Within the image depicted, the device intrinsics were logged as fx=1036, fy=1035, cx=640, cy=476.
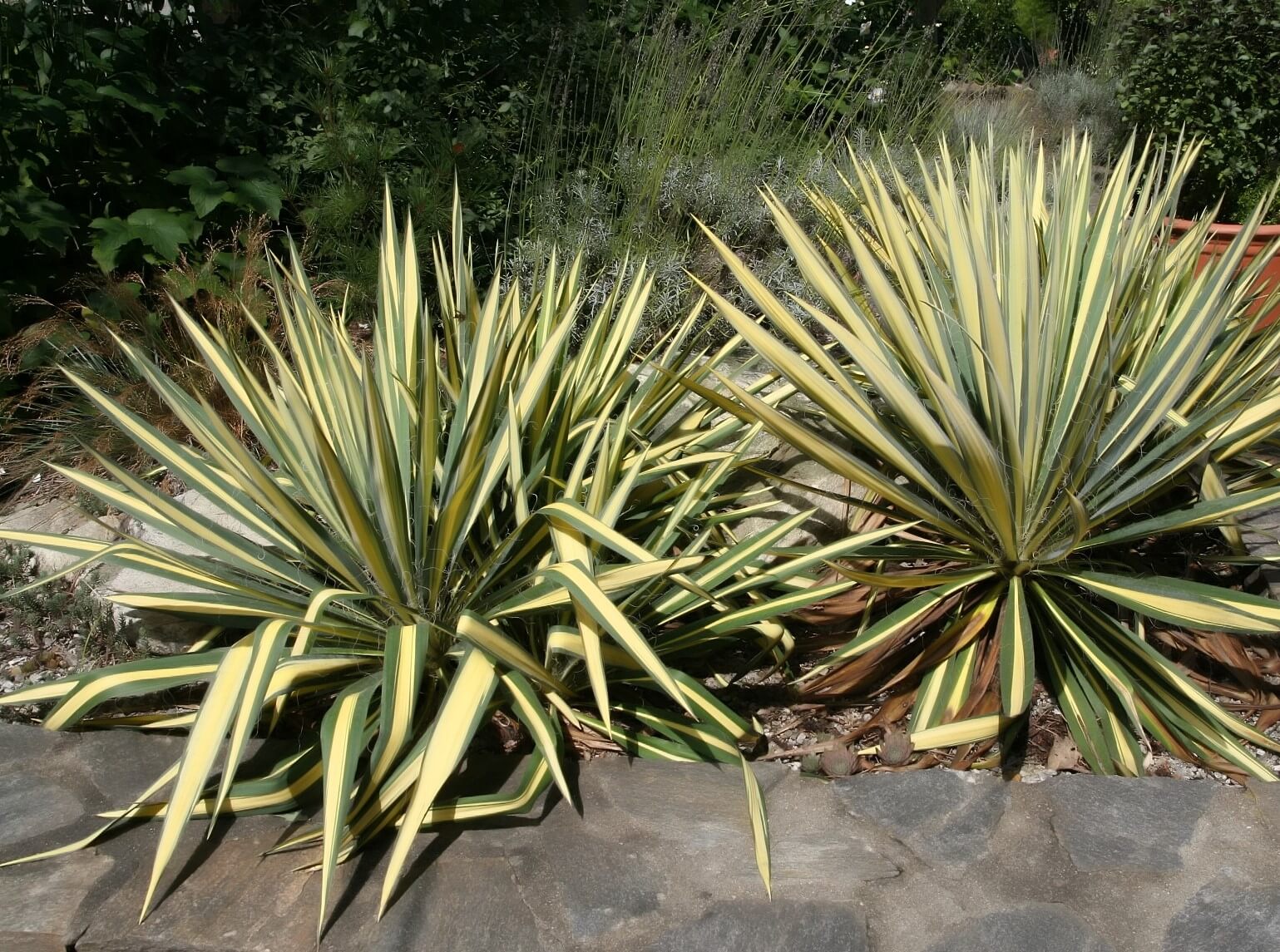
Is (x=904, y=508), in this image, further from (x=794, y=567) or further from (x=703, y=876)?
(x=703, y=876)

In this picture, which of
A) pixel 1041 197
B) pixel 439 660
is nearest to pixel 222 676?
pixel 439 660

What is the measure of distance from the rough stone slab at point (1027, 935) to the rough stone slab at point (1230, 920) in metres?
0.02

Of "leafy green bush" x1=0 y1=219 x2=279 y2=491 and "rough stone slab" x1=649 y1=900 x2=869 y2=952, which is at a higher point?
"rough stone slab" x1=649 y1=900 x2=869 y2=952

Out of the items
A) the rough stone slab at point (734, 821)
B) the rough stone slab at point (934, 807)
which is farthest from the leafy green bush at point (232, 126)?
the rough stone slab at point (934, 807)

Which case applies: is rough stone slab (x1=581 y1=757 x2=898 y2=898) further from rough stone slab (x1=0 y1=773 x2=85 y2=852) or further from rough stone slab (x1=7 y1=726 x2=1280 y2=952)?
rough stone slab (x1=0 y1=773 x2=85 y2=852)

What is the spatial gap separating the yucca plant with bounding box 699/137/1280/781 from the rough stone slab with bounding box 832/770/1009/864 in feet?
0.62

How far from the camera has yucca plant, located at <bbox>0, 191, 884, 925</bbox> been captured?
160cm

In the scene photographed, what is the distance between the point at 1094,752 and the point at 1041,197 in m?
1.61

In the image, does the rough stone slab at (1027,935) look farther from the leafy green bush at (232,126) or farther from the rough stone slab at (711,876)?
the leafy green bush at (232,126)

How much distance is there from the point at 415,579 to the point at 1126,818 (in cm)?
130

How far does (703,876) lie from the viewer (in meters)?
1.59

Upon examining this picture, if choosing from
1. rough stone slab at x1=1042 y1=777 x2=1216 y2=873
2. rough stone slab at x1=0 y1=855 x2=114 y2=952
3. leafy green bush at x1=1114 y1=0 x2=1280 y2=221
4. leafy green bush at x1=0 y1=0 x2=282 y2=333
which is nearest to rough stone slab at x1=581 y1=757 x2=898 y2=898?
rough stone slab at x1=1042 y1=777 x2=1216 y2=873

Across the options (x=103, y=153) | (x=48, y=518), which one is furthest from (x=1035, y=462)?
(x=103, y=153)

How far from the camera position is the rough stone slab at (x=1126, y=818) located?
1.64 m
